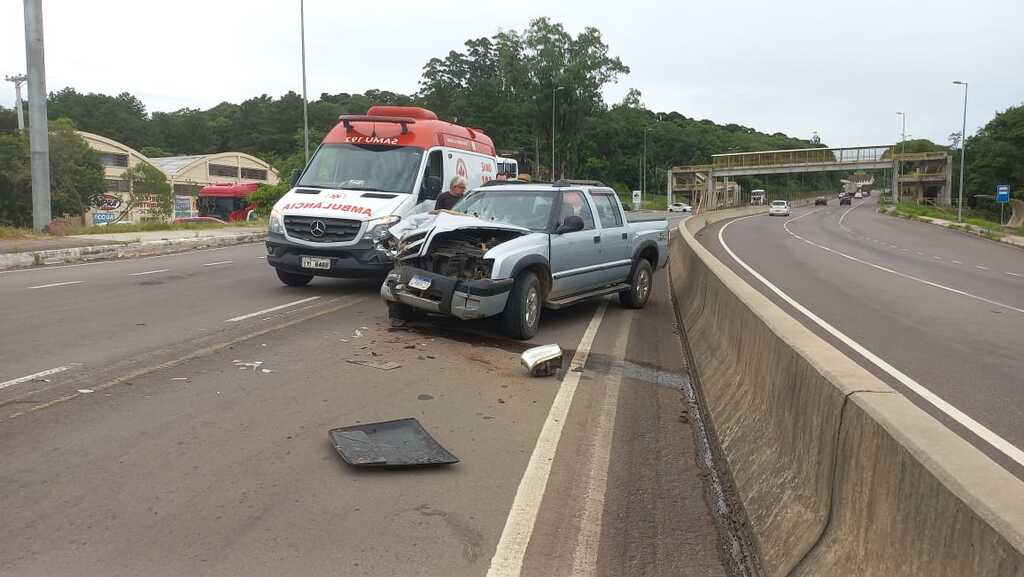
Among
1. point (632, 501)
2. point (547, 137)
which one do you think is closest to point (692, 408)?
point (632, 501)

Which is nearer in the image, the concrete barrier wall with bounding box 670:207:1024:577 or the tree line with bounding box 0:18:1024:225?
the concrete barrier wall with bounding box 670:207:1024:577

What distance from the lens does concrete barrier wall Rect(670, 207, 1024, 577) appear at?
2131 millimetres

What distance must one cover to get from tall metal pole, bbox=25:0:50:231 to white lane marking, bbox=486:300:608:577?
754 inches

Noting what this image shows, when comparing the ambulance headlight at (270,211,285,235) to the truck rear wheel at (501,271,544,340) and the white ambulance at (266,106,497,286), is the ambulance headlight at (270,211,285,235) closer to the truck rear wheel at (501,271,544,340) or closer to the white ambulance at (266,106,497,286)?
the white ambulance at (266,106,497,286)

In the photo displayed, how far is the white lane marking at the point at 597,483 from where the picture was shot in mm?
3621

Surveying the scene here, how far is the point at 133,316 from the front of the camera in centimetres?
931

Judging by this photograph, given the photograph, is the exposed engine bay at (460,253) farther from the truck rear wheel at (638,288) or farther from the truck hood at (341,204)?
the truck rear wheel at (638,288)

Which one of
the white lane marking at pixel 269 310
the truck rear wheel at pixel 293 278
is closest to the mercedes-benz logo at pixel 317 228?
the white lane marking at pixel 269 310

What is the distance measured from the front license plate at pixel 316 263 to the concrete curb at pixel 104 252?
776cm

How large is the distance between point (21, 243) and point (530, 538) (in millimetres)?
18560

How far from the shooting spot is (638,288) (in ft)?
37.8

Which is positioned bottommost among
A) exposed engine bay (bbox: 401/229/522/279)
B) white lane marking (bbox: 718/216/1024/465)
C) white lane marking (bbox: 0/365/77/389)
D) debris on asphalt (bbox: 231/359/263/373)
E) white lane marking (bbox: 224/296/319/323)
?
white lane marking (bbox: 718/216/1024/465)

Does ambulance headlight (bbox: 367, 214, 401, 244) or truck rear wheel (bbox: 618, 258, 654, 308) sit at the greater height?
ambulance headlight (bbox: 367, 214, 401, 244)

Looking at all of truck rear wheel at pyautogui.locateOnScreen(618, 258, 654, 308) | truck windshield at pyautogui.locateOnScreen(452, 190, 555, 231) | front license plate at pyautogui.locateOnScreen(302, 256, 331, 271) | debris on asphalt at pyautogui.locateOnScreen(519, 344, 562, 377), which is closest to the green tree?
front license plate at pyautogui.locateOnScreen(302, 256, 331, 271)
